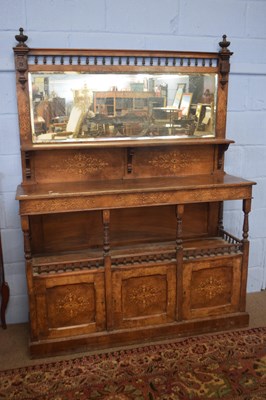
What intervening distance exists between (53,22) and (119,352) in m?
2.18

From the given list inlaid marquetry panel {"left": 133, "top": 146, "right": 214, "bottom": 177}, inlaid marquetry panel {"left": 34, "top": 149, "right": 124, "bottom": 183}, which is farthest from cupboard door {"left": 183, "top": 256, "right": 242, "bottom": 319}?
inlaid marquetry panel {"left": 34, "top": 149, "right": 124, "bottom": 183}

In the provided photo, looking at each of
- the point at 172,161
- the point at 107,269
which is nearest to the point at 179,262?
the point at 107,269

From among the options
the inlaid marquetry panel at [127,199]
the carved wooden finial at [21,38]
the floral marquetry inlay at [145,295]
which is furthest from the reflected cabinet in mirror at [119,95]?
the floral marquetry inlay at [145,295]

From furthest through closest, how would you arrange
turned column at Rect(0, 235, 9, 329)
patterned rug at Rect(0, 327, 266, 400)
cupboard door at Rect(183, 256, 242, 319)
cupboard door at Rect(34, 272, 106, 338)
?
turned column at Rect(0, 235, 9, 329) < cupboard door at Rect(183, 256, 242, 319) < cupboard door at Rect(34, 272, 106, 338) < patterned rug at Rect(0, 327, 266, 400)

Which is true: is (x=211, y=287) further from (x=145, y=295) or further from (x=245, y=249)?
(x=145, y=295)

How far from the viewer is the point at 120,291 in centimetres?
264

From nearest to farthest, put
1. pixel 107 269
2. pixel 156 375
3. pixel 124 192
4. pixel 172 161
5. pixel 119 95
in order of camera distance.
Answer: pixel 156 375, pixel 124 192, pixel 107 269, pixel 119 95, pixel 172 161

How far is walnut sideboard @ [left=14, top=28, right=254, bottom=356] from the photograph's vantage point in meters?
2.56

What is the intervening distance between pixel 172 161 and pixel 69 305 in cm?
124

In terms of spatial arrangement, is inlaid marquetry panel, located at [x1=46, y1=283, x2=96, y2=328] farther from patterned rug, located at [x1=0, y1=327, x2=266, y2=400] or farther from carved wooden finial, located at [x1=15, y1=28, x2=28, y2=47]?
carved wooden finial, located at [x1=15, y1=28, x2=28, y2=47]

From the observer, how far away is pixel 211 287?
2809mm

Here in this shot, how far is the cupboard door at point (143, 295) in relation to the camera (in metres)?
2.63

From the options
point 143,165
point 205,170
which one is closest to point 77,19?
point 143,165

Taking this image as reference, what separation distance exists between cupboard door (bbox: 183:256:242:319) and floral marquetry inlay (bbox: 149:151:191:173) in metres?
0.71
